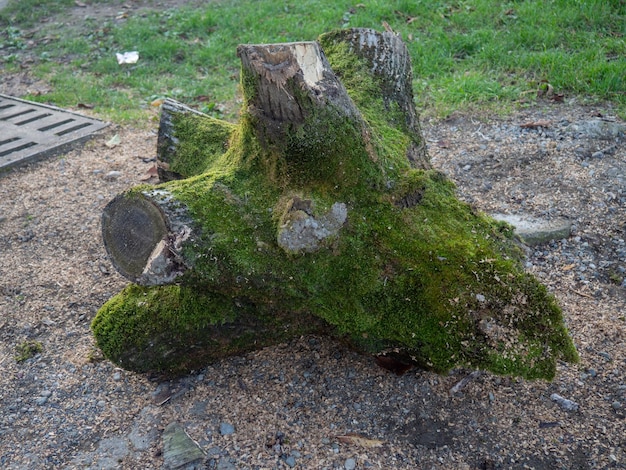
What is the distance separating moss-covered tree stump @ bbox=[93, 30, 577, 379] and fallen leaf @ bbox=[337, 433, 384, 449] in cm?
38

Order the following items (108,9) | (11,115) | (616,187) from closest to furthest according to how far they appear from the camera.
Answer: (616,187) < (11,115) < (108,9)

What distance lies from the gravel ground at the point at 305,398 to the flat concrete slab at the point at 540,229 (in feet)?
0.20

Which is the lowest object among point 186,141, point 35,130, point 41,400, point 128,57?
point 41,400

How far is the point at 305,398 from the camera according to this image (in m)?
2.81

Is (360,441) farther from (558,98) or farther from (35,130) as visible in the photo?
(35,130)

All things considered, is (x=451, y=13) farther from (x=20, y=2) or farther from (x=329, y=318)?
(x=20, y=2)

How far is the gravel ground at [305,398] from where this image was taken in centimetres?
258

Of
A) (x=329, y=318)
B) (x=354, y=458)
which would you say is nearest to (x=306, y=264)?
(x=329, y=318)

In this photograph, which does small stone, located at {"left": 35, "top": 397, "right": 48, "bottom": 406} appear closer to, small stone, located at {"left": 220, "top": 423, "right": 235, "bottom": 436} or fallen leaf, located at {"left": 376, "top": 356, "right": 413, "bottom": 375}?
small stone, located at {"left": 220, "top": 423, "right": 235, "bottom": 436}

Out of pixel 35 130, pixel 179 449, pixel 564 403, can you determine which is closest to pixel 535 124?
pixel 564 403

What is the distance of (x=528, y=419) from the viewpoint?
2707mm

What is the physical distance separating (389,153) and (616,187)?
2280 mm

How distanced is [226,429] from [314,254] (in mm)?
889

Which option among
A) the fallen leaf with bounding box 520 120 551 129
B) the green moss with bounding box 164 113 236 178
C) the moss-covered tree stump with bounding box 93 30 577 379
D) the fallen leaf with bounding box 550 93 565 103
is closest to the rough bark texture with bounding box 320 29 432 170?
the moss-covered tree stump with bounding box 93 30 577 379
